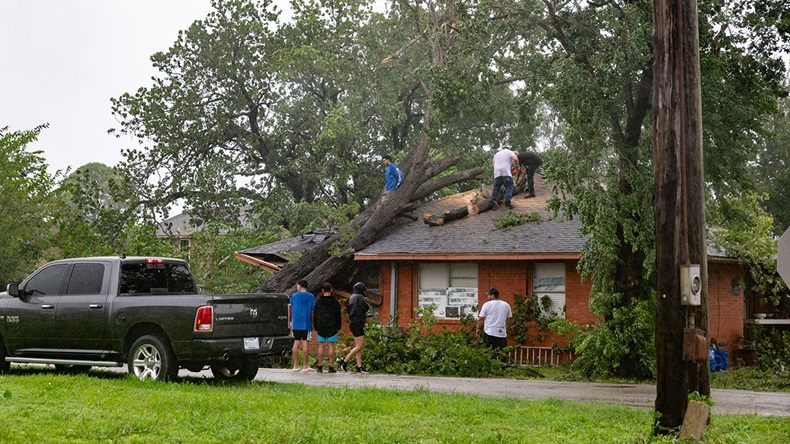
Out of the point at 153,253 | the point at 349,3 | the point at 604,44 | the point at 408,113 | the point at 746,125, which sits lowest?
the point at 153,253

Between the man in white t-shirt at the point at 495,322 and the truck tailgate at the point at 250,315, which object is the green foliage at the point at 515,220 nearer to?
the man in white t-shirt at the point at 495,322

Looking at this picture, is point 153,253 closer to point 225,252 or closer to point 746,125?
point 225,252

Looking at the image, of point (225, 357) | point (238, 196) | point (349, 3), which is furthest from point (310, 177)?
point (225, 357)

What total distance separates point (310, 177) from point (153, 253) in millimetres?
8808

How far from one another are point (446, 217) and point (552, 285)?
4546mm

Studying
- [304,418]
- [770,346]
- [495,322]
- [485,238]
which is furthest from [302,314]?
[770,346]

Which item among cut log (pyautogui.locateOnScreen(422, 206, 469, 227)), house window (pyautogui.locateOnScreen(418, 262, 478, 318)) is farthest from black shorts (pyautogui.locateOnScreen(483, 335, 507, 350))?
cut log (pyautogui.locateOnScreen(422, 206, 469, 227))

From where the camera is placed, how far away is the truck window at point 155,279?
1395 centimetres

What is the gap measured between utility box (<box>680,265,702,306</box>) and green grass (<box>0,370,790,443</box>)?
1.29 meters

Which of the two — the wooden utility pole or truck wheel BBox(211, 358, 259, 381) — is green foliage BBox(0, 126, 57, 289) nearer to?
truck wheel BBox(211, 358, 259, 381)

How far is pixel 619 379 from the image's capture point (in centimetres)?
1753

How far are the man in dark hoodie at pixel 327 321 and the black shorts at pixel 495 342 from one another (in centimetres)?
343

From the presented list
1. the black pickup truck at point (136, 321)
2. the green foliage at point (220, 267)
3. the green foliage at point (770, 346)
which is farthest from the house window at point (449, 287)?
the black pickup truck at point (136, 321)

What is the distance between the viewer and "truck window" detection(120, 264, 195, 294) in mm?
13945
